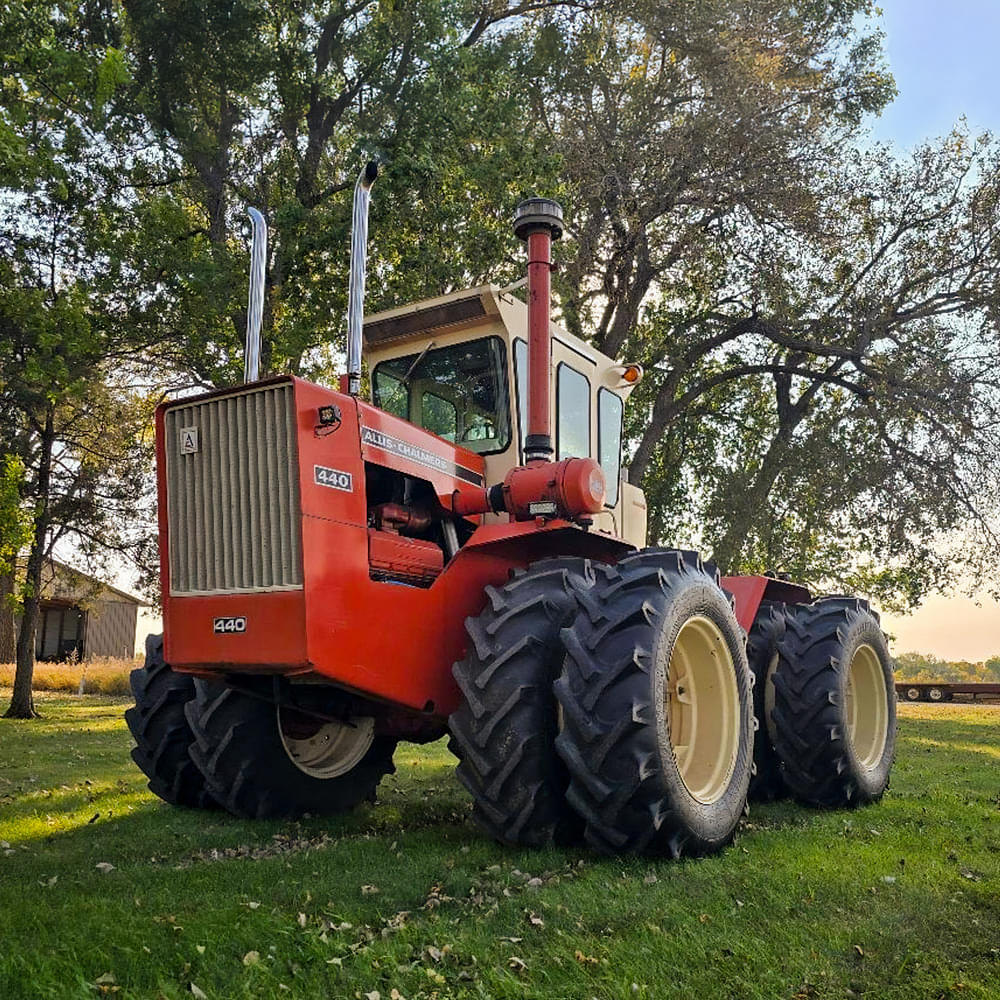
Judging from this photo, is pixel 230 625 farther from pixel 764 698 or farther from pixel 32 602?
pixel 32 602

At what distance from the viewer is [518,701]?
474 centimetres

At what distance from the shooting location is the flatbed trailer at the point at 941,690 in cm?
2733

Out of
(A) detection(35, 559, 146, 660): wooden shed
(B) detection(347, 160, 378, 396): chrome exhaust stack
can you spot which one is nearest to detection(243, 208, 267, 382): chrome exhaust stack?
(B) detection(347, 160, 378, 396): chrome exhaust stack

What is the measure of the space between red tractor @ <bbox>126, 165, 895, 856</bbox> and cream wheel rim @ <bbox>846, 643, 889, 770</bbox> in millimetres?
860

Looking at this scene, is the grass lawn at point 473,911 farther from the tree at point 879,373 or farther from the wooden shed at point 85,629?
the wooden shed at point 85,629

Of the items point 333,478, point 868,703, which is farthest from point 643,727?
point 868,703

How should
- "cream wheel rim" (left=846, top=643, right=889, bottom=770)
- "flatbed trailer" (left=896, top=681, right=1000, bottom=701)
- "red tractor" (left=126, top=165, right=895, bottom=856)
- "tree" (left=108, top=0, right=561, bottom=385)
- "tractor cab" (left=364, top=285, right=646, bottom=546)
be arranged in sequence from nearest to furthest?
"red tractor" (left=126, top=165, right=895, bottom=856) < "tractor cab" (left=364, top=285, right=646, bottom=546) < "cream wheel rim" (left=846, top=643, right=889, bottom=770) < "tree" (left=108, top=0, right=561, bottom=385) < "flatbed trailer" (left=896, top=681, right=1000, bottom=701)

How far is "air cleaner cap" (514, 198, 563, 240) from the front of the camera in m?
5.60

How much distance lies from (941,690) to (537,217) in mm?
26159

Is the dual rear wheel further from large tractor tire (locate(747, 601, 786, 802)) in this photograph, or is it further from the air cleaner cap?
the air cleaner cap

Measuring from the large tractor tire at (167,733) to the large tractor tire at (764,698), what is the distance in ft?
12.5

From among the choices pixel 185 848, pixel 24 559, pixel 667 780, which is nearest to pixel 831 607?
pixel 667 780

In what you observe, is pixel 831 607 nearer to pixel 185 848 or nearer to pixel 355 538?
pixel 355 538

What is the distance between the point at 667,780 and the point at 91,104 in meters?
12.2
